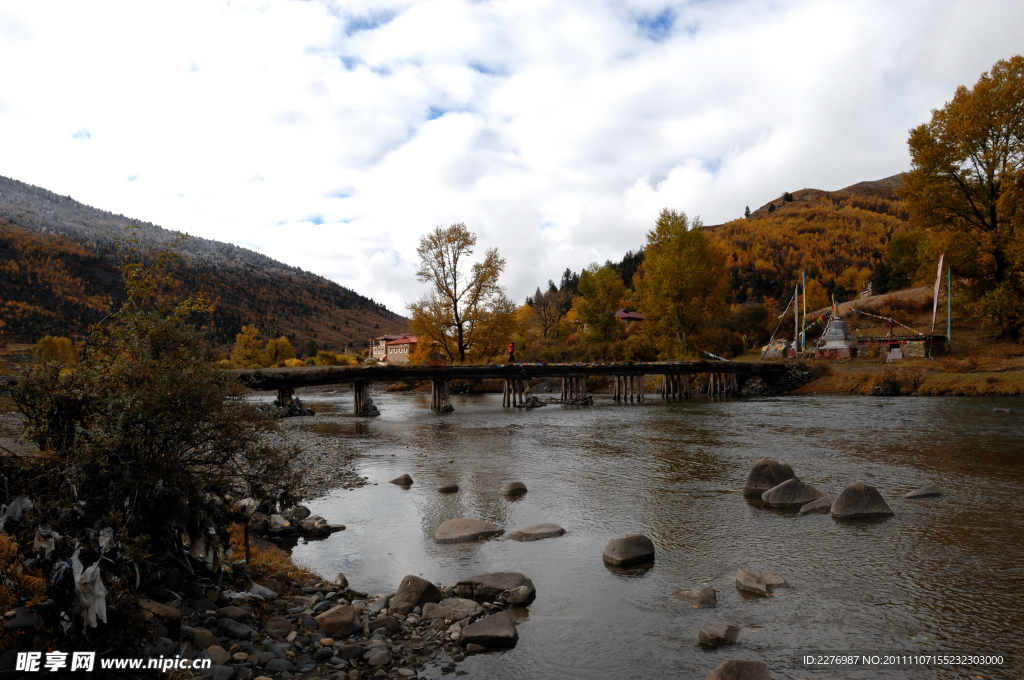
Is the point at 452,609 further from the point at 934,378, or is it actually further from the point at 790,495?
the point at 934,378

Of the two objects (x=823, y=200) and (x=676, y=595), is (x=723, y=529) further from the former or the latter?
(x=823, y=200)

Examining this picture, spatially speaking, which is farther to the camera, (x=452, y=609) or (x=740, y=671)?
(x=452, y=609)

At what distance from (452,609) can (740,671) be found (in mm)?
3485

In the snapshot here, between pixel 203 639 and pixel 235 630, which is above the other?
pixel 203 639

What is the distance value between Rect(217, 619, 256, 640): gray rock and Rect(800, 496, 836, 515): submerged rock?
10636mm

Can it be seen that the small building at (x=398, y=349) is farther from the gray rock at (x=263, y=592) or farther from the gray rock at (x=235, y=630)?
the gray rock at (x=235, y=630)

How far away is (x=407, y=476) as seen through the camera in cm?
1571

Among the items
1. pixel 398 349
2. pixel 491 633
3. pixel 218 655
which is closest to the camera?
pixel 218 655

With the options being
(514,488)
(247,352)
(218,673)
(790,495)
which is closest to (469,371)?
(514,488)

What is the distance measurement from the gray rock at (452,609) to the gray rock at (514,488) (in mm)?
6665

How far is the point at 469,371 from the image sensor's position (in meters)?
39.4

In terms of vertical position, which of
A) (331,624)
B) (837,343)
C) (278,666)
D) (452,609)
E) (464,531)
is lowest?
(464,531)

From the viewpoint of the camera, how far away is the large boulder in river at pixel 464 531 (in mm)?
10445

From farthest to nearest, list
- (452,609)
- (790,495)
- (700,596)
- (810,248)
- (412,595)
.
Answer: (810,248)
(790,495)
(700,596)
(412,595)
(452,609)
